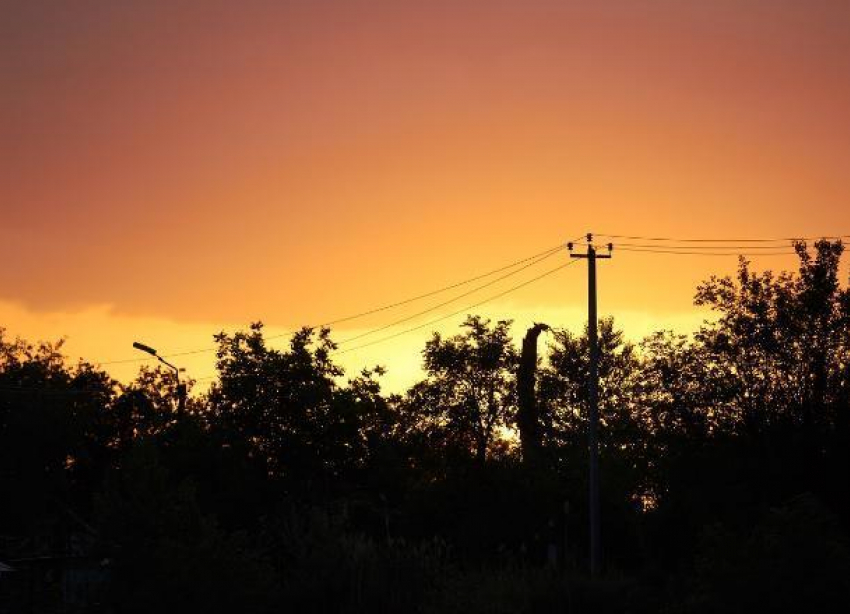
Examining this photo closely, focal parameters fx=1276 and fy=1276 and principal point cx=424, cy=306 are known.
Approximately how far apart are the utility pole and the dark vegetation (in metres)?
1.12

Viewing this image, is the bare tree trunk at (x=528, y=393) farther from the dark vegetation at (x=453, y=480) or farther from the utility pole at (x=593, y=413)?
the utility pole at (x=593, y=413)

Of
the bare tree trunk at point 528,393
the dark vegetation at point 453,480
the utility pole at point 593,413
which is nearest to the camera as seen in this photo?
the dark vegetation at point 453,480

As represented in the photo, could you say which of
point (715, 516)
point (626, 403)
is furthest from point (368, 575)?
point (626, 403)

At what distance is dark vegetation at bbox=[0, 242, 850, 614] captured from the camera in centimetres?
2591

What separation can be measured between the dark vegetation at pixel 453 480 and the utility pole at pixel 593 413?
1.12 m

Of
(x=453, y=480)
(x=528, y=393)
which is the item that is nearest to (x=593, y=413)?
(x=453, y=480)

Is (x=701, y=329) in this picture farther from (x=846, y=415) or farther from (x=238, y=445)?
(x=238, y=445)

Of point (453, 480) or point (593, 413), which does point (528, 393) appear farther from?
point (593, 413)

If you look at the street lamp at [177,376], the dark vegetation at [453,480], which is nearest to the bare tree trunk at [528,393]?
the dark vegetation at [453,480]

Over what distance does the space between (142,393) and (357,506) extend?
2990 cm

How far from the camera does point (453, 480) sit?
47.8m

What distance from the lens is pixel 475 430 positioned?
66.6m

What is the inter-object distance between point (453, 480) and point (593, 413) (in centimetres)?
1177

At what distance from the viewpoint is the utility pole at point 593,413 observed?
35.6m
